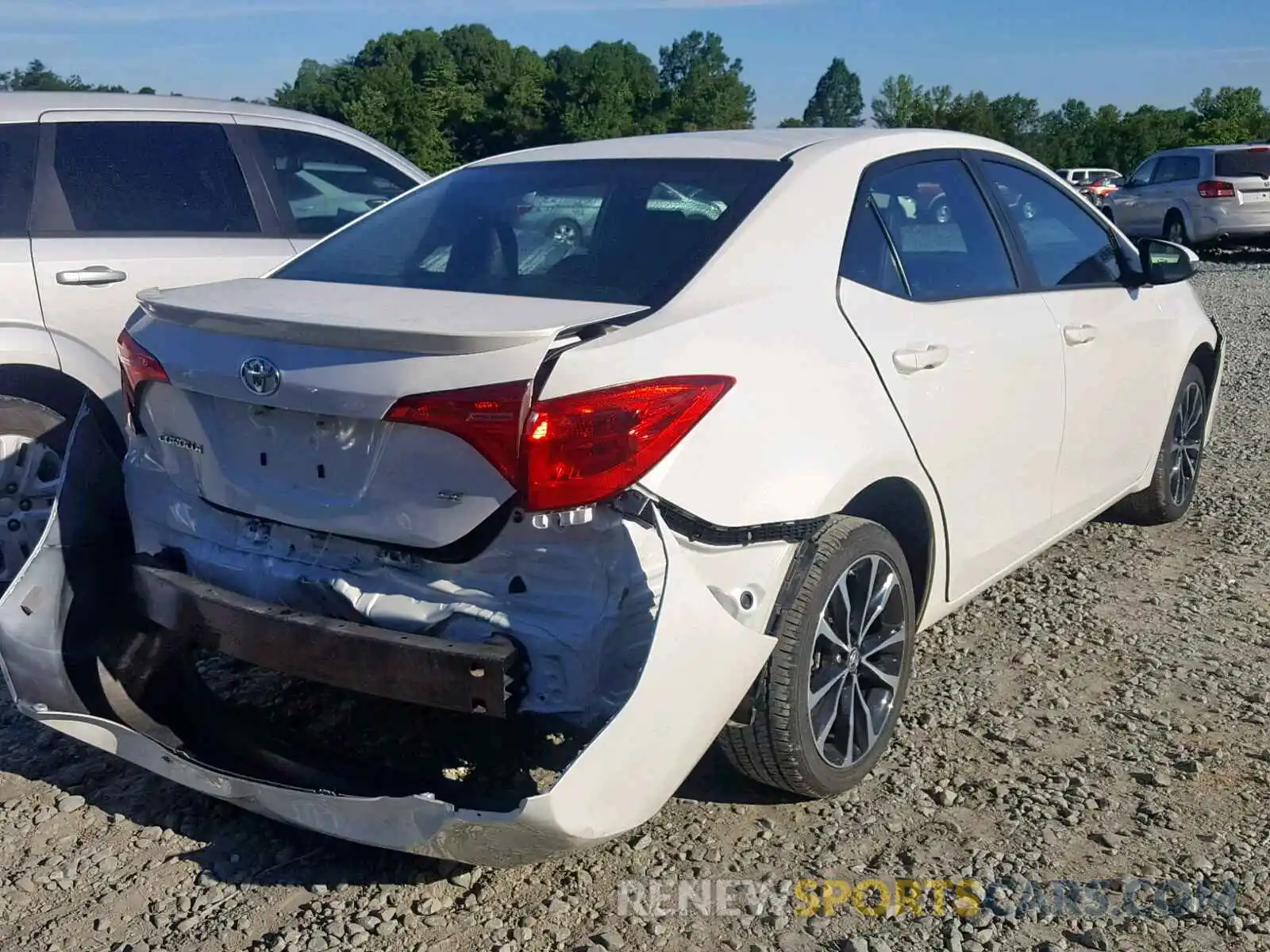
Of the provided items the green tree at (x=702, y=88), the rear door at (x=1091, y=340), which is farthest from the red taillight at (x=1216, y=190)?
the green tree at (x=702, y=88)

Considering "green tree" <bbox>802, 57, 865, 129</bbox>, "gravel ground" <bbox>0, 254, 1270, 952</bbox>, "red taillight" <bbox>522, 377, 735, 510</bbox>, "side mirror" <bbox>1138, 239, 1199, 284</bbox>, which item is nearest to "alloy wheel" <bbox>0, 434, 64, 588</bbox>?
"gravel ground" <bbox>0, 254, 1270, 952</bbox>

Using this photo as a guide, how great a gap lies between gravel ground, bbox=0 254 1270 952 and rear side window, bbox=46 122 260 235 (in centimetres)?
211

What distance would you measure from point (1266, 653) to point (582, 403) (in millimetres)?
2799

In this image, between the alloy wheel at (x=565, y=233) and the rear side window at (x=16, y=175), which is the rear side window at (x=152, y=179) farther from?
the alloy wheel at (x=565, y=233)

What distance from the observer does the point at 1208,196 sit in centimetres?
1905

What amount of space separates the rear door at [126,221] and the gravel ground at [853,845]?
1.60 metres

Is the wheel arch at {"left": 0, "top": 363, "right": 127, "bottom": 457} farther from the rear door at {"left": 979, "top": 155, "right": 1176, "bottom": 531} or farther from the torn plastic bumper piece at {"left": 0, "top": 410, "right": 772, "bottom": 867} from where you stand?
the rear door at {"left": 979, "top": 155, "right": 1176, "bottom": 531}

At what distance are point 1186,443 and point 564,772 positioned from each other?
397 cm

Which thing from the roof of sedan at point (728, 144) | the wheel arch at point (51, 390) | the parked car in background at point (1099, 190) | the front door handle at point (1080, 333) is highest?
the roof of sedan at point (728, 144)

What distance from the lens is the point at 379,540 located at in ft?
8.82

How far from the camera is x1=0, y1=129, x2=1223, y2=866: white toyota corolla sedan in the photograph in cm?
250

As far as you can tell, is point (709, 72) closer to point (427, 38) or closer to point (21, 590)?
point (427, 38)

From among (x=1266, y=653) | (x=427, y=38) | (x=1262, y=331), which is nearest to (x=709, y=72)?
(x=427, y=38)

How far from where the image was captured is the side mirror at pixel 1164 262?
15.1 ft
